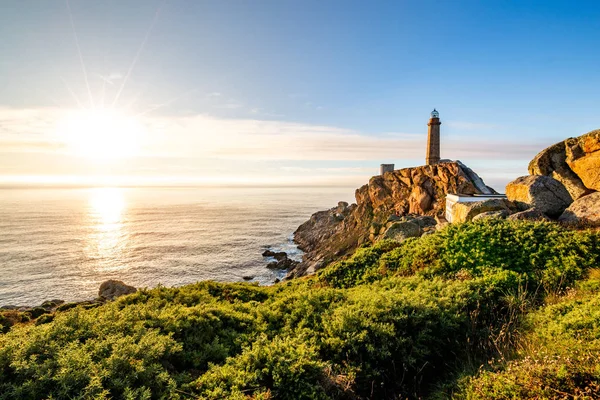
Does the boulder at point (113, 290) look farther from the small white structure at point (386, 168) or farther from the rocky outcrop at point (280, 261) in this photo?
the small white structure at point (386, 168)

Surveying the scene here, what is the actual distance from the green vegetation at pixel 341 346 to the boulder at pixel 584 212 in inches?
167

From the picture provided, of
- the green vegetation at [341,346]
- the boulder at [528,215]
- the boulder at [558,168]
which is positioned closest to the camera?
the green vegetation at [341,346]

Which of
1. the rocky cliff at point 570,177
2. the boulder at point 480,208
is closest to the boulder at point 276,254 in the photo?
the boulder at point 480,208

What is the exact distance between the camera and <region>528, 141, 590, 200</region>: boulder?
15.1 metres

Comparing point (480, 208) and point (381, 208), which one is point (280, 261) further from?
point (480, 208)

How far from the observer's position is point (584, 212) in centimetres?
1219

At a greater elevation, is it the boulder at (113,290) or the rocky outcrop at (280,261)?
the boulder at (113,290)

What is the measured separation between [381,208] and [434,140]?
17.1m

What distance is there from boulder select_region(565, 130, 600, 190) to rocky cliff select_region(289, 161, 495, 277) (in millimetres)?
20617

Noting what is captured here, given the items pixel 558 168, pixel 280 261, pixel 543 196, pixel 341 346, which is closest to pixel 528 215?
pixel 543 196

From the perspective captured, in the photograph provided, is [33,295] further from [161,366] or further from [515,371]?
[515,371]

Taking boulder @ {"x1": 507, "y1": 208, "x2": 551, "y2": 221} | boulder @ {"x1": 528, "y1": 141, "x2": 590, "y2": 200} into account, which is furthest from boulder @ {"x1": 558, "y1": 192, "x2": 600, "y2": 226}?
boulder @ {"x1": 528, "y1": 141, "x2": 590, "y2": 200}

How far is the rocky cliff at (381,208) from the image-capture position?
4319 cm

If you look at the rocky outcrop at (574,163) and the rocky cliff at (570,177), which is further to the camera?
the rocky outcrop at (574,163)
